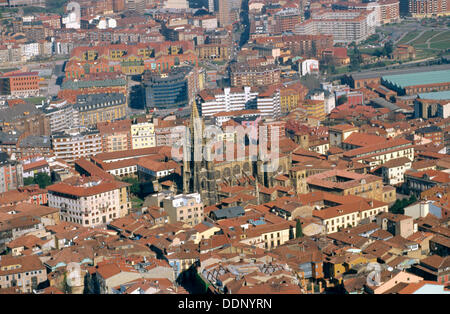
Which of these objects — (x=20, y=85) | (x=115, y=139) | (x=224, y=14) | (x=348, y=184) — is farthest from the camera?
(x=224, y=14)

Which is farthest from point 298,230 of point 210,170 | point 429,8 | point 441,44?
point 429,8

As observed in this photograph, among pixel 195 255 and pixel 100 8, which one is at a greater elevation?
pixel 100 8

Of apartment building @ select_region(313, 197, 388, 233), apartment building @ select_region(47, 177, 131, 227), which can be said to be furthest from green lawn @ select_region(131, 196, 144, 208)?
apartment building @ select_region(313, 197, 388, 233)

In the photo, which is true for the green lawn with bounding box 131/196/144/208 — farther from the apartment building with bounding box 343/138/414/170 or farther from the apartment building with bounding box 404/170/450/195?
the apartment building with bounding box 404/170/450/195

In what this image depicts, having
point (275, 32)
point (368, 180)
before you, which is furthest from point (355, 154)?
point (275, 32)

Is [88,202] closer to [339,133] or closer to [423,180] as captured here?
[423,180]

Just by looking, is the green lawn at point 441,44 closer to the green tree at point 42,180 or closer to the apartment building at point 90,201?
the green tree at point 42,180
